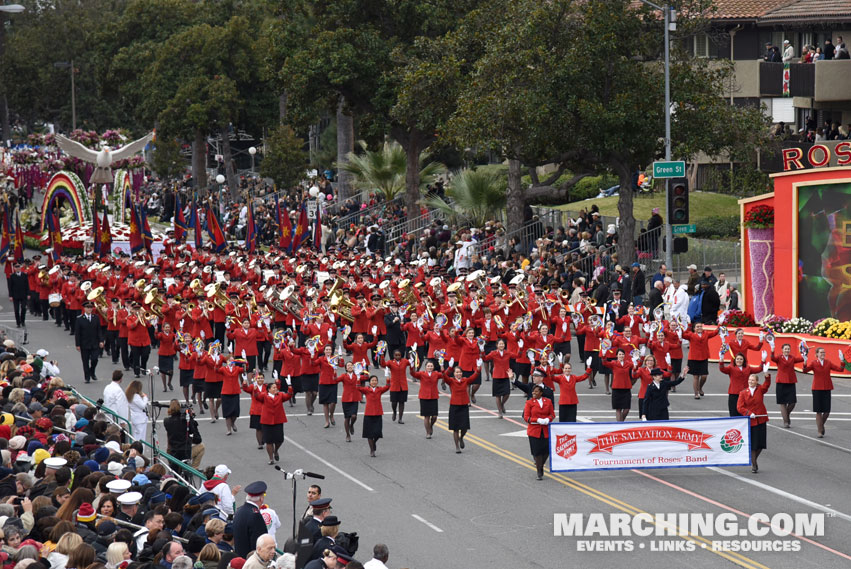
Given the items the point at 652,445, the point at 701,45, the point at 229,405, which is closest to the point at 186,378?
the point at 229,405

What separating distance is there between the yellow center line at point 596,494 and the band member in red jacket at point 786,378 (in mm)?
4747

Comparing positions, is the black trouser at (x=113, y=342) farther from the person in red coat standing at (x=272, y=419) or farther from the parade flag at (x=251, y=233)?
the parade flag at (x=251, y=233)

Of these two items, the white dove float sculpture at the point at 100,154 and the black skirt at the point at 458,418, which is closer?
the black skirt at the point at 458,418

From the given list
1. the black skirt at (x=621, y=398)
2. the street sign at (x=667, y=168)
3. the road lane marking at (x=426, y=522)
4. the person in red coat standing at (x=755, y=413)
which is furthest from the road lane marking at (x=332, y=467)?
the street sign at (x=667, y=168)

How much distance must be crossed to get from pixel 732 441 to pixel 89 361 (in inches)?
565

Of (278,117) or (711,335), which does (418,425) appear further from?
(278,117)

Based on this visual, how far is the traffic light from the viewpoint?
97.7 feet

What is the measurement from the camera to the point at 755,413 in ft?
64.5

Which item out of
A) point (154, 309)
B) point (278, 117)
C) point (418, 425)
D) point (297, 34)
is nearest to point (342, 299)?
point (154, 309)

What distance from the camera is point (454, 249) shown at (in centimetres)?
3812

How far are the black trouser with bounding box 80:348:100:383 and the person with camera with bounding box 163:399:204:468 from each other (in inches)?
355

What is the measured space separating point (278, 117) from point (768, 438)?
4775cm

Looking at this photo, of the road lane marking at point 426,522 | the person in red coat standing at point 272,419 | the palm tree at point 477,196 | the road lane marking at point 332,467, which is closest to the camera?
the road lane marking at point 426,522

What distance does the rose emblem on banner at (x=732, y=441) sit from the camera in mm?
19422
